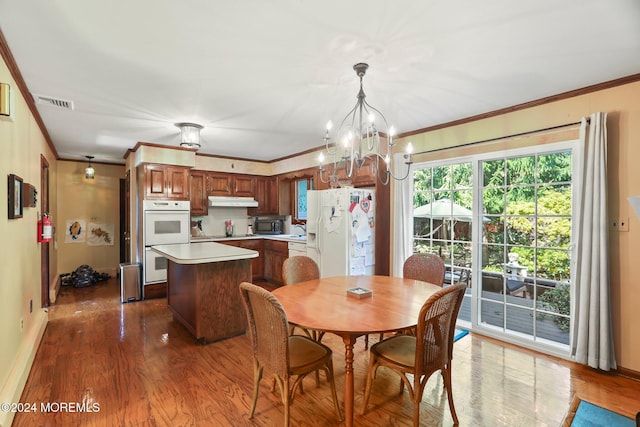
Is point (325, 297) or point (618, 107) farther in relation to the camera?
point (618, 107)

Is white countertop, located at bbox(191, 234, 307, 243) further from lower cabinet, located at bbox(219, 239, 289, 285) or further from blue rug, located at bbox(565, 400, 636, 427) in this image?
blue rug, located at bbox(565, 400, 636, 427)

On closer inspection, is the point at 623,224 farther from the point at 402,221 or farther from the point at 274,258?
the point at 274,258

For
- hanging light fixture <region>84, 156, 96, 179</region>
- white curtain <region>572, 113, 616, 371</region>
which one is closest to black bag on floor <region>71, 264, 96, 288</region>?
hanging light fixture <region>84, 156, 96, 179</region>

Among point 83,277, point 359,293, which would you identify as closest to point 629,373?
→ point 359,293

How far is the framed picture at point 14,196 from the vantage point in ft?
7.04

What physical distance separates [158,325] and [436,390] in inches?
121

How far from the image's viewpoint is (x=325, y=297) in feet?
7.38

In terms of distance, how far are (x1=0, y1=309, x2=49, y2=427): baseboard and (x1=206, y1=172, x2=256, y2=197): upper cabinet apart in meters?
3.02

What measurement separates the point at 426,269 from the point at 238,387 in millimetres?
1955

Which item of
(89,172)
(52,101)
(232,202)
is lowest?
(232,202)

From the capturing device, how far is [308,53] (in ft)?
6.75

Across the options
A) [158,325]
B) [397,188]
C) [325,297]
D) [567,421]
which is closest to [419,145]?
[397,188]

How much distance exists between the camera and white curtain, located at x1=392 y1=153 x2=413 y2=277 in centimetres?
387

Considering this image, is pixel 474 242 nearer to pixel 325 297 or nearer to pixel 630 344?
pixel 630 344
